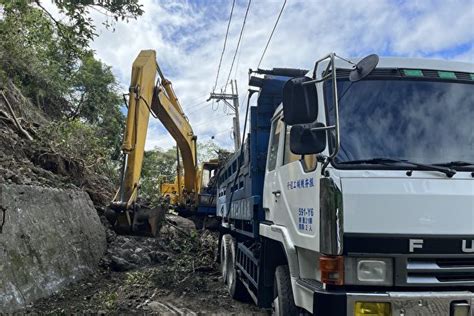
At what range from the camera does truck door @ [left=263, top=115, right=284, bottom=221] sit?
4617 millimetres

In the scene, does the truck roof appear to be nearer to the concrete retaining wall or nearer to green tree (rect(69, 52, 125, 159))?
the concrete retaining wall

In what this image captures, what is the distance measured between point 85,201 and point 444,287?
25.2ft

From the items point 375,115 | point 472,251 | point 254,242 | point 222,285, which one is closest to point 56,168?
point 222,285

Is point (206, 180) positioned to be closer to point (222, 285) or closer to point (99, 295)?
point (222, 285)

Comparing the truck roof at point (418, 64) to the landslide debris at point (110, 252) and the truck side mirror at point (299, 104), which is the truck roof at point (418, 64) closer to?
the truck side mirror at point (299, 104)

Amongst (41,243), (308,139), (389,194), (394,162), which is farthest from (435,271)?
(41,243)

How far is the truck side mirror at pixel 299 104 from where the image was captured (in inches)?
133

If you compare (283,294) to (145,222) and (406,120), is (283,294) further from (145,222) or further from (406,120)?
(145,222)

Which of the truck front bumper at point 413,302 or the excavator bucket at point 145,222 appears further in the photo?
the excavator bucket at point 145,222

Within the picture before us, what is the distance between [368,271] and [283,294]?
3.78 ft

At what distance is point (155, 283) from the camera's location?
7.88 m

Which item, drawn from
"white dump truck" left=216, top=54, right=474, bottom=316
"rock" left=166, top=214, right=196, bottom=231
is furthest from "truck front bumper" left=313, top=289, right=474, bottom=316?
"rock" left=166, top=214, right=196, bottom=231

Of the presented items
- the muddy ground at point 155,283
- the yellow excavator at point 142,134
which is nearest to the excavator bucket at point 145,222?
the yellow excavator at point 142,134

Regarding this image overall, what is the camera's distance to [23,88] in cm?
1612
